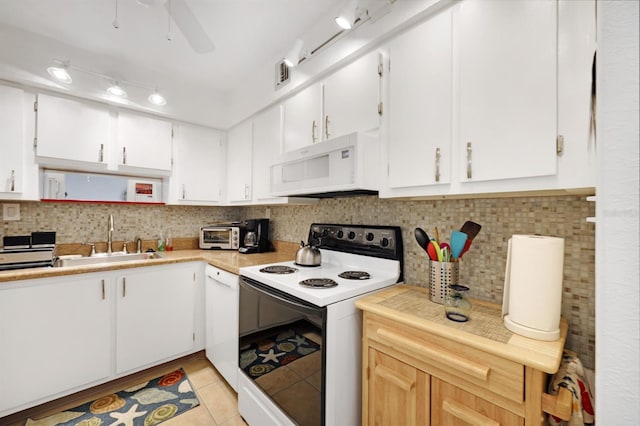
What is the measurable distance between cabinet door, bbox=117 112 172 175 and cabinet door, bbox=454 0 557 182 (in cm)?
241

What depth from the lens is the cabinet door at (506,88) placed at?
0.88 metres

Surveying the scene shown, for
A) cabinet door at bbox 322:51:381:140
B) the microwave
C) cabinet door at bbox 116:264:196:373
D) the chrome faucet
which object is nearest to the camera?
cabinet door at bbox 322:51:381:140

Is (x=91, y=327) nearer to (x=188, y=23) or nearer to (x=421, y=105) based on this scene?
(x=188, y=23)

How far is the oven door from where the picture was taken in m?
1.17

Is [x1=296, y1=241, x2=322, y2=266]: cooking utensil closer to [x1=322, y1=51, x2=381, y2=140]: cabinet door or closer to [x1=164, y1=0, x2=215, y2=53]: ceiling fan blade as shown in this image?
[x1=322, y1=51, x2=381, y2=140]: cabinet door

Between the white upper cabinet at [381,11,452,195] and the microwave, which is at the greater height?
the white upper cabinet at [381,11,452,195]

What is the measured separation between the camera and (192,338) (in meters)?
2.21

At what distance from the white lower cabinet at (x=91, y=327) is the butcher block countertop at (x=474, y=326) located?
5.48 ft

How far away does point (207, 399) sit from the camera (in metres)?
1.83

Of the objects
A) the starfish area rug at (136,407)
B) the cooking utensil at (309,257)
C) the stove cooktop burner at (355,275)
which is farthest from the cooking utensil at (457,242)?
the starfish area rug at (136,407)

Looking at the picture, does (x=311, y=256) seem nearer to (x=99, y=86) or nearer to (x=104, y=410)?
(x=104, y=410)

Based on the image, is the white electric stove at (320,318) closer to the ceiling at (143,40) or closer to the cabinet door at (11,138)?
the ceiling at (143,40)

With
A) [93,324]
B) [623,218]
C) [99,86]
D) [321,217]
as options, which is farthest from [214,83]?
[623,218]

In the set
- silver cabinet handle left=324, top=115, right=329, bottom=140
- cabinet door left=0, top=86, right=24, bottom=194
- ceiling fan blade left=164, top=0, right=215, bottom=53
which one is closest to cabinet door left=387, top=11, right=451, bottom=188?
silver cabinet handle left=324, top=115, right=329, bottom=140
